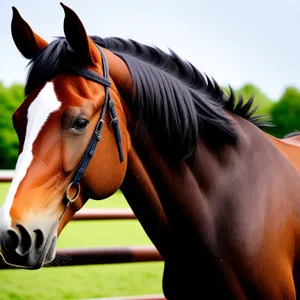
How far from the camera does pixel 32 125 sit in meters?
1.83

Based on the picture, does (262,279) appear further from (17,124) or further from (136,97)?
(17,124)

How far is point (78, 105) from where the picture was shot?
188 cm

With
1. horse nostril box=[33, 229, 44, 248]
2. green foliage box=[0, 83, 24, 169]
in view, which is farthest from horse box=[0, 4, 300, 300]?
green foliage box=[0, 83, 24, 169]

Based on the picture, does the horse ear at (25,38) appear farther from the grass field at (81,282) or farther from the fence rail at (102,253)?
the grass field at (81,282)

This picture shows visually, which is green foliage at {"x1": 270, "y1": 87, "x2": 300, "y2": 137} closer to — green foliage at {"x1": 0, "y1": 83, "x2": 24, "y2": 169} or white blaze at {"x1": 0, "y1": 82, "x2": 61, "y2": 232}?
green foliage at {"x1": 0, "y1": 83, "x2": 24, "y2": 169}

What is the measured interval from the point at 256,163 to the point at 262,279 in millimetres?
522

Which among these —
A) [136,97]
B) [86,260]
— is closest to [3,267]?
[86,260]

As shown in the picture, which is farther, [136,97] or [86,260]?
[86,260]

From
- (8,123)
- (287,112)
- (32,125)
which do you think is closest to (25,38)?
(32,125)

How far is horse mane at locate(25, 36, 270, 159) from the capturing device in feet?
6.54

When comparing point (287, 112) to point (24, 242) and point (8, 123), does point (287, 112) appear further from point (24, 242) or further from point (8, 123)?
point (24, 242)

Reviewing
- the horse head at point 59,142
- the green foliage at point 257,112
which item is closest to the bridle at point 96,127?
the horse head at point 59,142

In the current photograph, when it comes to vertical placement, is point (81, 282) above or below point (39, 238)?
below

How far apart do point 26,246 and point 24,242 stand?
2 centimetres
